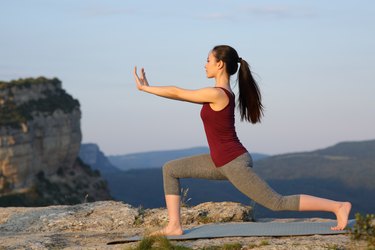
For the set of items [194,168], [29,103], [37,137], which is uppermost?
[29,103]

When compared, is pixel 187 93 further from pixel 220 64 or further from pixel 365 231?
pixel 365 231

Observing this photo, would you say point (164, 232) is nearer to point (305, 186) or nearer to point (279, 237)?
point (279, 237)

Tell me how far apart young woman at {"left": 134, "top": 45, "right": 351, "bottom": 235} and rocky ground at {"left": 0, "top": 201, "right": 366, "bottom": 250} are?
44 cm

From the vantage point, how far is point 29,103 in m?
98.1

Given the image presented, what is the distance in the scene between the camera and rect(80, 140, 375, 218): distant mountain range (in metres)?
115

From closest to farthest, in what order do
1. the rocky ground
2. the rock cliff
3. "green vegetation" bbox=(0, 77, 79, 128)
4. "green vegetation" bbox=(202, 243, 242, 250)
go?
"green vegetation" bbox=(202, 243, 242, 250), the rocky ground, the rock cliff, "green vegetation" bbox=(0, 77, 79, 128)

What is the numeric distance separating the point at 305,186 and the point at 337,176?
491 inches

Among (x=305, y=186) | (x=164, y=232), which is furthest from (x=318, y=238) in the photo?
(x=305, y=186)

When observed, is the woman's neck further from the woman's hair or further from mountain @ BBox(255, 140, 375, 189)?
mountain @ BBox(255, 140, 375, 189)

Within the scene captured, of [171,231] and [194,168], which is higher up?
[194,168]

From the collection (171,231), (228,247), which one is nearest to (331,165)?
(171,231)

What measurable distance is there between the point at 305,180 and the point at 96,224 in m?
117

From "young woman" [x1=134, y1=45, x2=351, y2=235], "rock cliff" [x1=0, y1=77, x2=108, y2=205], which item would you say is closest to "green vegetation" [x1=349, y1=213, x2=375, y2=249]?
"young woman" [x1=134, y1=45, x2=351, y2=235]

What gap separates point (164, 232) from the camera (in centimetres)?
904
